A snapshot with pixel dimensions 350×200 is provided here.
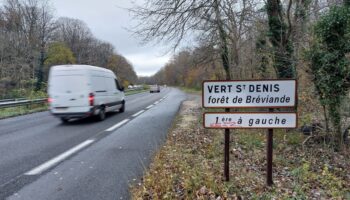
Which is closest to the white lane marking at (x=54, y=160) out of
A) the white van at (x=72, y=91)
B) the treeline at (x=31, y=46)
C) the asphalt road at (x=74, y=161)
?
the asphalt road at (x=74, y=161)

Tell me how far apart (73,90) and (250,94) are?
8972 mm

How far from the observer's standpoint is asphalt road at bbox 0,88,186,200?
4.36 m

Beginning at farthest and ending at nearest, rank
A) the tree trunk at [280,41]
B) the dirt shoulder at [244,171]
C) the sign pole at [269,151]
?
the tree trunk at [280,41] < the sign pole at [269,151] < the dirt shoulder at [244,171]

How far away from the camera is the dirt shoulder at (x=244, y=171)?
13.5ft

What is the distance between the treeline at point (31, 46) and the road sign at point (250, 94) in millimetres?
27466

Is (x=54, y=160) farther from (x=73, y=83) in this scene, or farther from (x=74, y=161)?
(x=73, y=83)

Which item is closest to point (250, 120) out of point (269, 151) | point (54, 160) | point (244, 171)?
point (269, 151)

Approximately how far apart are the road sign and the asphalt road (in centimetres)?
205

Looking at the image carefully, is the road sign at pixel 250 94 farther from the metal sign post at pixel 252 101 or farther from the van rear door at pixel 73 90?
the van rear door at pixel 73 90

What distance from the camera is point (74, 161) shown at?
19.6ft

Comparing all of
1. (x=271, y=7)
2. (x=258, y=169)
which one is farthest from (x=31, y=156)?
(x=271, y=7)

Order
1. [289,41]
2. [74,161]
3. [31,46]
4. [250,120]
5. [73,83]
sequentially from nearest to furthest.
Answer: [250,120], [74,161], [289,41], [73,83], [31,46]

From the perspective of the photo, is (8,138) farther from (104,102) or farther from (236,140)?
(236,140)

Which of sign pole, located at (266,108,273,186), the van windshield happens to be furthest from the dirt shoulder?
the van windshield
